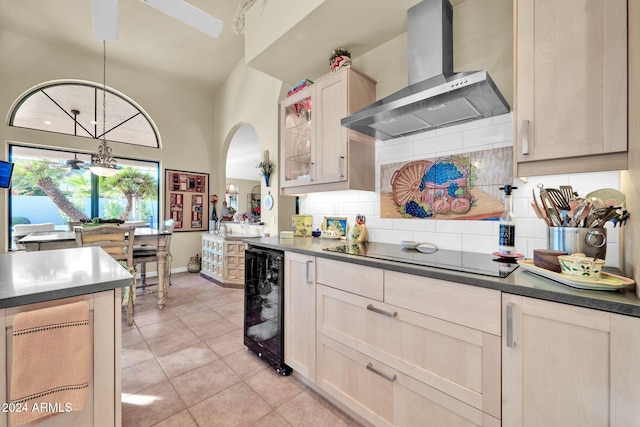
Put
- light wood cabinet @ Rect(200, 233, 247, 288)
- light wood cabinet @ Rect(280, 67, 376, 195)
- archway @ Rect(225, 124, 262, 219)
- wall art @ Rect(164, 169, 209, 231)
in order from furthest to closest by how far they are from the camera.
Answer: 1. archway @ Rect(225, 124, 262, 219)
2. wall art @ Rect(164, 169, 209, 231)
3. light wood cabinet @ Rect(200, 233, 247, 288)
4. light wood cabinet @ Rect(280, 67, 376, 195)

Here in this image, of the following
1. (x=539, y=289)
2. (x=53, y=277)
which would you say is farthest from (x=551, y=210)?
(x=53, y=277)

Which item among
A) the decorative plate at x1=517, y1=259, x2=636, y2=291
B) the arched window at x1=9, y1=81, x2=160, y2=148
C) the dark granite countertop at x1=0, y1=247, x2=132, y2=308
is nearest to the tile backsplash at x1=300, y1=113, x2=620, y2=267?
the decorative plate at x1=517, y1=259, x2=636, y2=291

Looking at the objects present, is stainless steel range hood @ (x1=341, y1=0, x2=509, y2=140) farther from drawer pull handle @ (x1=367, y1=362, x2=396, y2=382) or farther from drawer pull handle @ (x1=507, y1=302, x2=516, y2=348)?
drawer pull handle @ (x1=367, y1=362, x2=396, y2=382)

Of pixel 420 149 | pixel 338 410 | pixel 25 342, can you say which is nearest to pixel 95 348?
pixel 25 342

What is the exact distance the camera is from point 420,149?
1939 mm

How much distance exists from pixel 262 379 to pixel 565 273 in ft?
6.23

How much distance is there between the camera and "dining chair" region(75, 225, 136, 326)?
2.62m

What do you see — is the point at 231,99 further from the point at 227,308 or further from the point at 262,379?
the point at 262,379

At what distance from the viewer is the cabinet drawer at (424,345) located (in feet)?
3.35

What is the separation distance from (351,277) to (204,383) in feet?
4.47

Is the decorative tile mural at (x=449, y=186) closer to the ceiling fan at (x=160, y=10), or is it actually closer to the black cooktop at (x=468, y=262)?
the black cooktop at (x=468, y=262)

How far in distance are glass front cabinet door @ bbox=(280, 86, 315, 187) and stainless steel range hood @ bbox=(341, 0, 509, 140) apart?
2.10ft

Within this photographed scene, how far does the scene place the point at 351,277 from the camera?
149 centimetres

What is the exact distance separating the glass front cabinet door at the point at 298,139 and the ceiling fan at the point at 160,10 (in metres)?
0.83
